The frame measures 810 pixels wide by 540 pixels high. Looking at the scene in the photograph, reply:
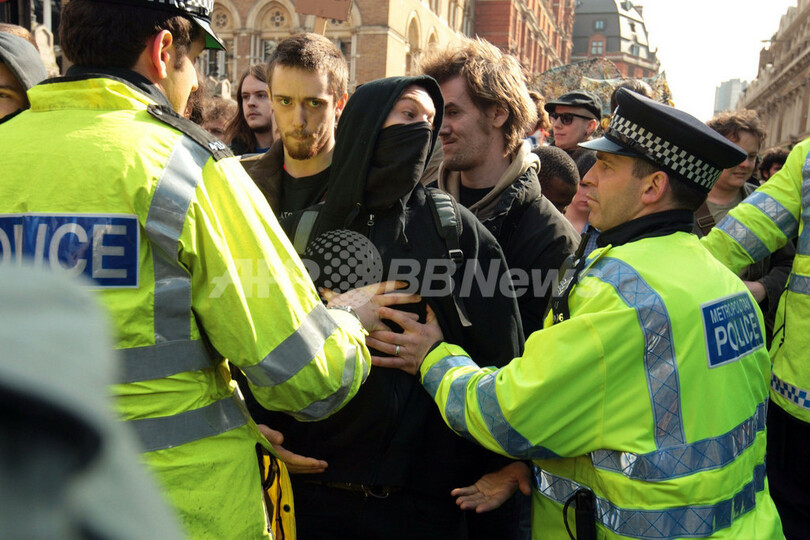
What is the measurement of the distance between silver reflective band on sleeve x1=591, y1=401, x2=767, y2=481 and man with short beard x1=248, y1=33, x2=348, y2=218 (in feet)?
5.02

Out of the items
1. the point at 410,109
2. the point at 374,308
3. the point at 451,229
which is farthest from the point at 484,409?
the point at 410,109

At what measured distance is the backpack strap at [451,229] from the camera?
236 centimetres

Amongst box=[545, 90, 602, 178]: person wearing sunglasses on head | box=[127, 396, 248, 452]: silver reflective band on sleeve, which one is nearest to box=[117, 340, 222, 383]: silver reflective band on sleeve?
box=[127, 396, 248, 452]: silver reflective band on sleeve

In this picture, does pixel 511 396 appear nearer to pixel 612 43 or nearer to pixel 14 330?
pixel 14 330

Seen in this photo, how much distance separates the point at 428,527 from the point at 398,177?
121 centimetres

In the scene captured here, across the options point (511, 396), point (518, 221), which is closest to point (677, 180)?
point (511, 396)

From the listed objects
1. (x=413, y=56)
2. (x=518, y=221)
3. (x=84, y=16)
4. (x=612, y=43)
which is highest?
(x=612, y=43)

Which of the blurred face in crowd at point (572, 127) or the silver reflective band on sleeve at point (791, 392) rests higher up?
the blurred face in crowd at point (572, 127)

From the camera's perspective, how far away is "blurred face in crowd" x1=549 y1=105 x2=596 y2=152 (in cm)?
636

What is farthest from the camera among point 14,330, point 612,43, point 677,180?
point 612,43

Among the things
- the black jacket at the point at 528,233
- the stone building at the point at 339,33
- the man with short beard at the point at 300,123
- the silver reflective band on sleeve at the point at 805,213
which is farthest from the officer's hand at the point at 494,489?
the stone building at the point at 339,33

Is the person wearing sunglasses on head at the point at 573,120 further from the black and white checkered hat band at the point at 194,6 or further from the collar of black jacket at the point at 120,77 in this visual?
the collar of black jacket at the point at 120,77

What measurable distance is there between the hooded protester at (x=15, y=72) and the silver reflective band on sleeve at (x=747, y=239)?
318 cm

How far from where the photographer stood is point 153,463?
158cm
